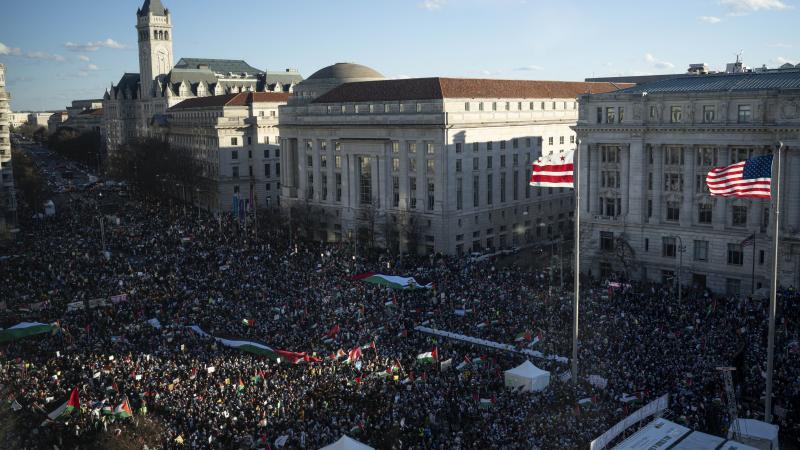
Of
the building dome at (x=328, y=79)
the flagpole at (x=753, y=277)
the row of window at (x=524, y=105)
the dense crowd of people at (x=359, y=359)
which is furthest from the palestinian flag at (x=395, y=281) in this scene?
the building dome at (x=328, y=79)

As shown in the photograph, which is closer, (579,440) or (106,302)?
(579,440)

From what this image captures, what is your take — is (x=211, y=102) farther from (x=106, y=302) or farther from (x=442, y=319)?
(x=442, y=319)

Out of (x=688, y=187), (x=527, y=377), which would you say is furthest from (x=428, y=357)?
(x=688, y=187)

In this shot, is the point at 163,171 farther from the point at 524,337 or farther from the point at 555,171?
the point at 555,171

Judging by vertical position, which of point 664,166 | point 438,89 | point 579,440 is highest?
point 438,89

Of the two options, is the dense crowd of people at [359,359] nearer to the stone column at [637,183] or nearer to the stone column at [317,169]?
the stone column at [637,183]

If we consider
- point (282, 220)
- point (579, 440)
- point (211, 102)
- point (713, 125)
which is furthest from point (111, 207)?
point (579, 440)

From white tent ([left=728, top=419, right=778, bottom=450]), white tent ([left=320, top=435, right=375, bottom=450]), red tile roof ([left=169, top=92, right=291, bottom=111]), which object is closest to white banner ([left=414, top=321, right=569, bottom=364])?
white tent ([left=728, top=419, right=778, bottom=450])
